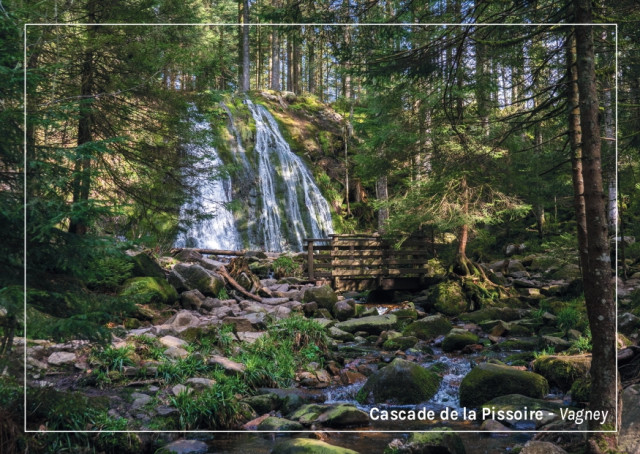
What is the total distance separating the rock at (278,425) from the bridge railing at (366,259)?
32.0 feet

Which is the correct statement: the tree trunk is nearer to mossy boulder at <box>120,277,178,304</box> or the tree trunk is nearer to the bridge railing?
mossy boulder at <box>120,277,178,304</box>

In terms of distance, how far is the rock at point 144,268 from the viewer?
10109mm

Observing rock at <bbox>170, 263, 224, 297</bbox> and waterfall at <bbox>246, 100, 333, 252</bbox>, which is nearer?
rock at <bbox>170, 263, 224, 297</bbox>

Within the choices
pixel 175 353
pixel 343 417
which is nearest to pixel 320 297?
pixel 175 353

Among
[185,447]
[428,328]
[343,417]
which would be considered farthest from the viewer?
[428,328]

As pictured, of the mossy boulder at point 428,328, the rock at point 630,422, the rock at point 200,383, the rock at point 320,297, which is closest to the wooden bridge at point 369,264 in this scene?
the rock at point 320,297

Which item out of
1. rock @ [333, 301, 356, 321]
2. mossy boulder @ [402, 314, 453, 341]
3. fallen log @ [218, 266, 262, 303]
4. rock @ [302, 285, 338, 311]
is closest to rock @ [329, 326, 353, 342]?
mossy boulder @ [402, 314, 453, 341]

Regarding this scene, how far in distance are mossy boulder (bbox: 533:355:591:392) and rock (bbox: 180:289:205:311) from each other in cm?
678

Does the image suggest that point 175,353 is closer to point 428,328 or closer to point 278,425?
point 278,425

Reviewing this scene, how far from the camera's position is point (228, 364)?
6801 mm

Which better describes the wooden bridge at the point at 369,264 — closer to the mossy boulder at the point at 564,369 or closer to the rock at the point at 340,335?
the rock at the point at 340,335

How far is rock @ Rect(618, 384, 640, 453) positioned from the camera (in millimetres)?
3797

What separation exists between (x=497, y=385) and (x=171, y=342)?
4.59m

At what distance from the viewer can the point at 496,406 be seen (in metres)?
5.57
